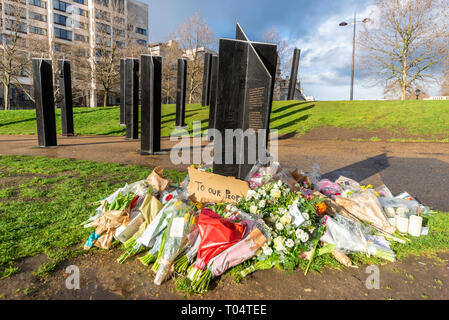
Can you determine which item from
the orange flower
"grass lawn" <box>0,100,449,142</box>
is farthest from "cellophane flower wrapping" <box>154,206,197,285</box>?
"grass lawn" <box>0,100,449,142</box>

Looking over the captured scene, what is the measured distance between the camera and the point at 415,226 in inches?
137

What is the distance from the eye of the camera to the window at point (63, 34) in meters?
43.8

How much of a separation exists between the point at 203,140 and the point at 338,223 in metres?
9.83

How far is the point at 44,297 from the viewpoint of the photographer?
2260 millimetres

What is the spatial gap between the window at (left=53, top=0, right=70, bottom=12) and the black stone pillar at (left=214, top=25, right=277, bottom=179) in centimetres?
5311

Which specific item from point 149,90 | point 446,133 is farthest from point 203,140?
point 446,133

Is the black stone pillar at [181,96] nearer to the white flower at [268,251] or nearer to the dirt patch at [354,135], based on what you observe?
the dirt patch at [354,135]

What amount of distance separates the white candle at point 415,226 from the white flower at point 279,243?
1968mm

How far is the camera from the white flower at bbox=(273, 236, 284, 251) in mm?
2775

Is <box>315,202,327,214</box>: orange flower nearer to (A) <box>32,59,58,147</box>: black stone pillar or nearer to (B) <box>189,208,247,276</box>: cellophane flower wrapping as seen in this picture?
(B) <box>189,208,247,276</box>: cellophane flower wrapping

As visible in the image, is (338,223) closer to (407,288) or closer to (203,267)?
(407,288)

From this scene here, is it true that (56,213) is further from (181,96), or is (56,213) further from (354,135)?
(181,96)

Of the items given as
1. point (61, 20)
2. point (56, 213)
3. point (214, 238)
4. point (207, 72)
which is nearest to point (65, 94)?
point (207, 72)

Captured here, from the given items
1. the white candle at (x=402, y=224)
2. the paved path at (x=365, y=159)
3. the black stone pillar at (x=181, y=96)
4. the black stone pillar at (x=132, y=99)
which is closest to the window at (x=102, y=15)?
the black stone pillar at (x=181, y=96)
